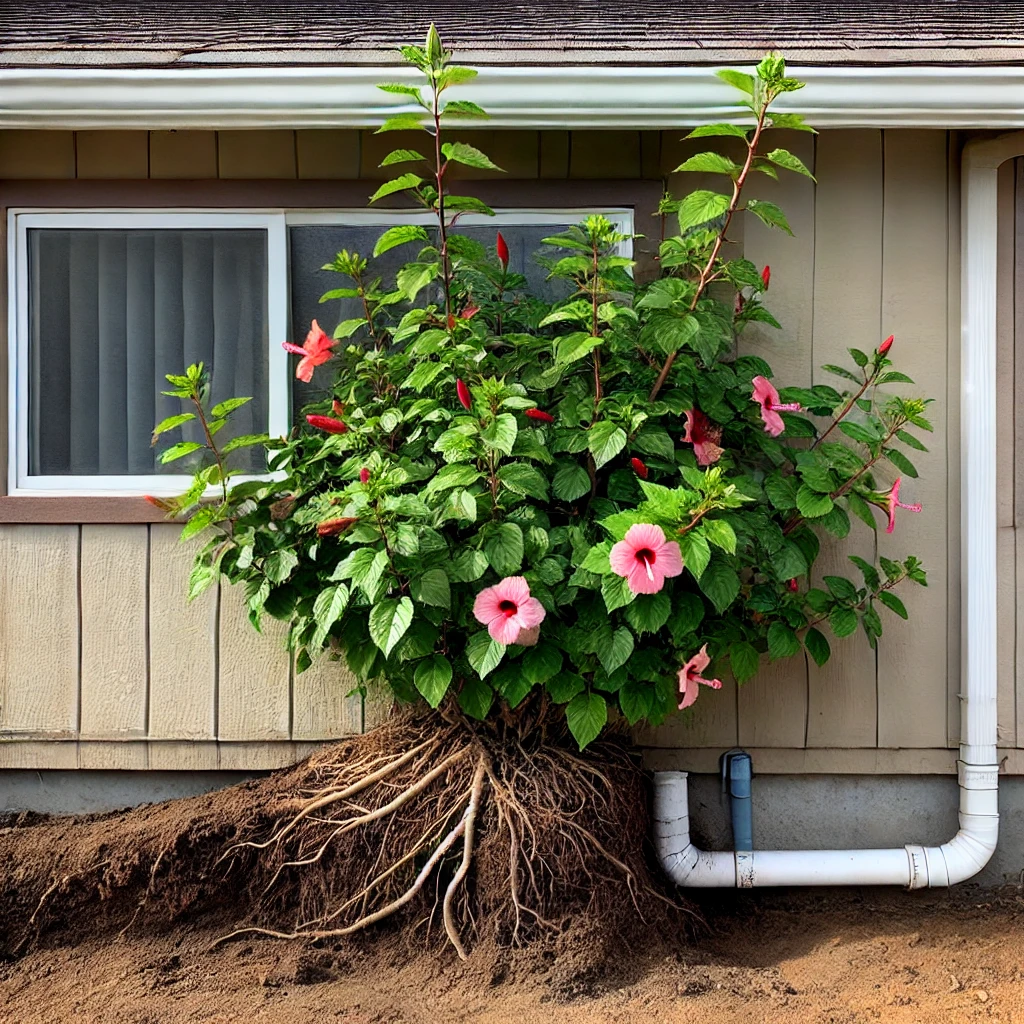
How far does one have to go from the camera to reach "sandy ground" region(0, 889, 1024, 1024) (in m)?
2.09

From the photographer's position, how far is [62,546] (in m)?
2.78

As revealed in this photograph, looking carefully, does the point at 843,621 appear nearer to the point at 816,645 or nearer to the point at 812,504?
Answer: the point at 816,645

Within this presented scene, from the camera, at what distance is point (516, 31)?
2842 mm

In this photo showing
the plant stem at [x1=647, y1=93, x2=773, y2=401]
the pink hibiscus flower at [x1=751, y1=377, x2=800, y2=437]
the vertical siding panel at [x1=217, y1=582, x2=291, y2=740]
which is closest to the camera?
the plant stem at [x1=647, y1=93, x2=773, y2=401]

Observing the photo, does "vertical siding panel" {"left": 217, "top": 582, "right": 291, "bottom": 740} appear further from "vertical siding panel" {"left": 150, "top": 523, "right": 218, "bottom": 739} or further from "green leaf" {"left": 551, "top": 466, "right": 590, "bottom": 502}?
"green leaf" {"left": 551, "top": 466, "right": 590, "bottom": 502}

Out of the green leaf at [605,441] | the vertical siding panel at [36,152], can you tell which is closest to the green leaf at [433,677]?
the green leaf at [605,441]

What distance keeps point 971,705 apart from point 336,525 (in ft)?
6.24

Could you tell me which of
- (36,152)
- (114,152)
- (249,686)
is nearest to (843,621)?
(249,686)

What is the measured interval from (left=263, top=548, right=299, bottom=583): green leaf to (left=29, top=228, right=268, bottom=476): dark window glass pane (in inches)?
21.6

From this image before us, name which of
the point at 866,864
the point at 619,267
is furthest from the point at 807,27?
the point at 866,864

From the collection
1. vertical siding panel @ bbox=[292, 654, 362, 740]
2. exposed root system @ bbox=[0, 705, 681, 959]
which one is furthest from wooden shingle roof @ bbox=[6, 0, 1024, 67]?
exposed root system @ bbox=[0, 705, 681, 959]

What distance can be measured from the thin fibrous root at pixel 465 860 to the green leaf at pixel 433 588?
0.56 m

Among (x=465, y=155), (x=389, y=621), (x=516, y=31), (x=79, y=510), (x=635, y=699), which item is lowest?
(x=635, y=699)

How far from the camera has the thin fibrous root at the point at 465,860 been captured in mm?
2285
